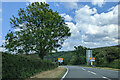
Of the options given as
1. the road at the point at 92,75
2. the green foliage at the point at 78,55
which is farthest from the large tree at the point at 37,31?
the green foliage at the point at 78,55

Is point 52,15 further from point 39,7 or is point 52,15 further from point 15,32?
point 15,32

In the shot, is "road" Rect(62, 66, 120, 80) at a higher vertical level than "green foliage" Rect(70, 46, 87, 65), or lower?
higher

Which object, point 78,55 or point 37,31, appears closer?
point 37,31

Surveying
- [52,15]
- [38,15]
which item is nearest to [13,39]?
[38,15]

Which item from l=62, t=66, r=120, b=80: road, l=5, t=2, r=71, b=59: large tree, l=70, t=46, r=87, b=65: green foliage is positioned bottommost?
l=70, t=46, r=87, b=65: green foliage

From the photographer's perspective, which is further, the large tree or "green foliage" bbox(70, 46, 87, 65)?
"green foliage" bbox(70, 46, 87, 65)

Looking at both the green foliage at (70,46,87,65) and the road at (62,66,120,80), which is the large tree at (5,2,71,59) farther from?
the green foliage at (70,46,87,65)

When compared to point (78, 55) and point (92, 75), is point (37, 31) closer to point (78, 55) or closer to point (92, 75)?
point (92, 75)

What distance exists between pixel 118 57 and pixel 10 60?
43185mm

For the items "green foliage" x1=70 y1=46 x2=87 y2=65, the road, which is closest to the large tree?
the road

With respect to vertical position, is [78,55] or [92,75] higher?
[92,75]

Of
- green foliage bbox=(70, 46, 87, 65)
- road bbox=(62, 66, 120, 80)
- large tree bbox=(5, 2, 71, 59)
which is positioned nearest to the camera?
road bbox=(62, 66, 120, 80)

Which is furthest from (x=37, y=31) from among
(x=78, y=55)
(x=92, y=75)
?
(x=78, y=55)

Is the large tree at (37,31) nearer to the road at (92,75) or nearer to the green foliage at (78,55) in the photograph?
the road at (92,75)
